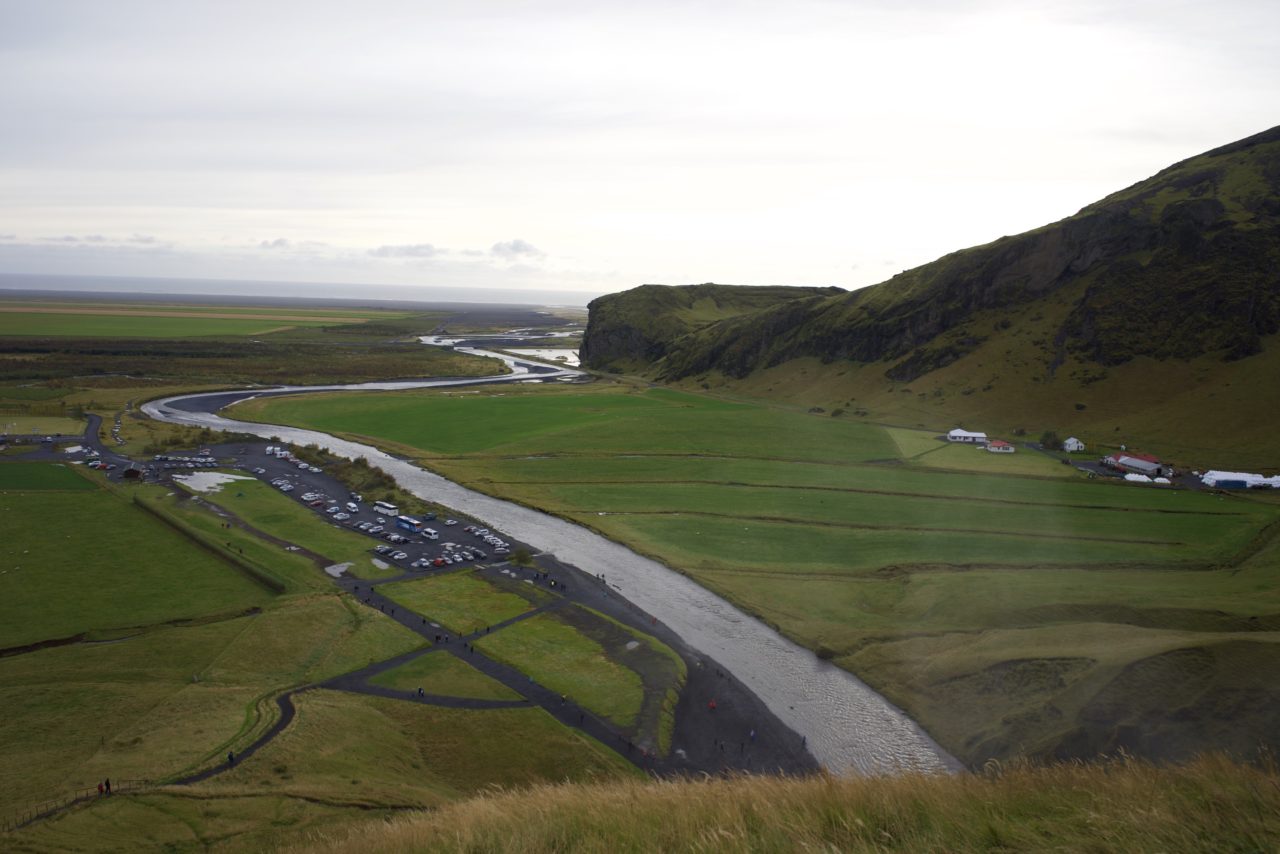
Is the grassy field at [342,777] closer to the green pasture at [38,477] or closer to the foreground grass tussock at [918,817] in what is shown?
the foreground grass tussock at [918,817]

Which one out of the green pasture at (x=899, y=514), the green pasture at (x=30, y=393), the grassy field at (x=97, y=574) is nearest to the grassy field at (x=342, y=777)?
the grassy field at (x=97, y=574)

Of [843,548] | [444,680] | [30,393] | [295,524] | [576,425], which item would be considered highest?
[30,393]

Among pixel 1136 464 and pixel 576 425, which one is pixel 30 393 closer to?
pixel 576 425

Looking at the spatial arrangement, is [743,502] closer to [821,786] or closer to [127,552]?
[127,552]

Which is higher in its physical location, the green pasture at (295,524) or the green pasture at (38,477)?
the green pasture at (38,477)

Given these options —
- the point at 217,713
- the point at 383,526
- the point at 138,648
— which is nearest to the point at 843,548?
the point at 383,526

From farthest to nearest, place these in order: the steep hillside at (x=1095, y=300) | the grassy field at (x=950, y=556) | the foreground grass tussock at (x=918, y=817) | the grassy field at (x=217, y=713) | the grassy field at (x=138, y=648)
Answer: the steep hillside at (x=1095, y=300) < the grassy field at (x=950, y=556) < the grassy field at (x=138, y=648) < the grassy field at (x=217, y=713) < the foreground grass tussock at (x=918, y=817)

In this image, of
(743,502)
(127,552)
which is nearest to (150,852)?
(127,552)
